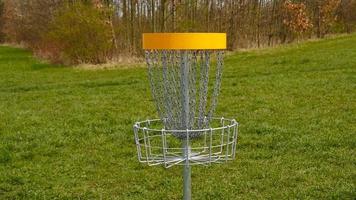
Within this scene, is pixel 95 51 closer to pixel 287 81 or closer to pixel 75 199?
pixel 287 81

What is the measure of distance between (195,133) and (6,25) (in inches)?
2094

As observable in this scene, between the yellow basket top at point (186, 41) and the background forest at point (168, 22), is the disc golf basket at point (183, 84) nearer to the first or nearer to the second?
the yellow basket top at point (186, 41)

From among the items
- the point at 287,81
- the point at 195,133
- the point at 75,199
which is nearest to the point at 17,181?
the point at 75,199

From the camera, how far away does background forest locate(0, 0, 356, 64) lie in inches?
866

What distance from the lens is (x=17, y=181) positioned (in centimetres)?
555

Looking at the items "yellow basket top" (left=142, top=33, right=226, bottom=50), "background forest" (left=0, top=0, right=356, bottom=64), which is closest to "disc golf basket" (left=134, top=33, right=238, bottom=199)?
"yellow basket top" (left=142, top=33, right=226, bottom=50)

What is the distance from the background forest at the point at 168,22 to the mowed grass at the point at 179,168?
31.7ft

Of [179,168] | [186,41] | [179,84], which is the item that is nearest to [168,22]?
[179,168]

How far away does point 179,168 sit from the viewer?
233 inches

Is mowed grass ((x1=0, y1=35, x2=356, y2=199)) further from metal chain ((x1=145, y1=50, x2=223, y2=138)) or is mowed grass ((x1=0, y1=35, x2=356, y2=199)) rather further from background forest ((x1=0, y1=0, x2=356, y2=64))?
background forest ((x1=0, y1=0, x2=356, y2=64))

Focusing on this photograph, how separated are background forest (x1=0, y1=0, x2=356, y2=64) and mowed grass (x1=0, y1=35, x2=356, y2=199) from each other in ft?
31.7

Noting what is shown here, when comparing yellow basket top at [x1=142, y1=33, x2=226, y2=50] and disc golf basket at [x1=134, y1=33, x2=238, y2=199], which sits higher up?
yellow basket top at [x1=142, y1=33, x2=226, y2=50]

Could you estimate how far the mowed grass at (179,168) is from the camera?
520 cm

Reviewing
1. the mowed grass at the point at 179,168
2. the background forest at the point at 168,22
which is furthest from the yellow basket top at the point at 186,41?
the background forest at the point at 168,22
